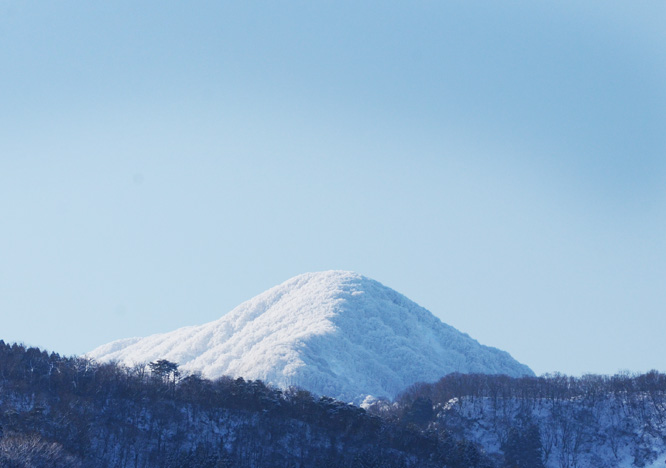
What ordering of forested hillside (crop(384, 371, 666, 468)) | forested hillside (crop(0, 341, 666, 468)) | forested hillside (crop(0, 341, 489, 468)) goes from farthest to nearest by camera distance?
forested hillside (crop(384, 371, 666, 468)) → forested hillside (crop(0, 341, 489, 468)) → forested hillside (crop(0, 341, 666, 468))

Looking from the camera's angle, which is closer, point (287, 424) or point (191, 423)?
point (191, 423)

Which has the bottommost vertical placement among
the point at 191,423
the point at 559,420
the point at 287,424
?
the point at 191,423

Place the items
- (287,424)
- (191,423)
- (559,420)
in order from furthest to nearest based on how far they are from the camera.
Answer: (559,420) → (287,424) → (191,423)

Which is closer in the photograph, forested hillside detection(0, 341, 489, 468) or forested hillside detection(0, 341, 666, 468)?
forested hillside detection(0, 341, 666, 468)

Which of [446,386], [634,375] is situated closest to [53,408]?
[446,386]

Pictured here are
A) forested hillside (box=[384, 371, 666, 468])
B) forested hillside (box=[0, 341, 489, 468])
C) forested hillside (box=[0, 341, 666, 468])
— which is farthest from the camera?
forested hillside (box=[384, 371, 666, 468])

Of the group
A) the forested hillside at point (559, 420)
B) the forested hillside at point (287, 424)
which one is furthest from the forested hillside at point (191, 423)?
the forested hillside at point (559, 420)

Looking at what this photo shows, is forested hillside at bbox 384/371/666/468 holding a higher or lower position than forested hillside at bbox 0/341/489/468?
higher

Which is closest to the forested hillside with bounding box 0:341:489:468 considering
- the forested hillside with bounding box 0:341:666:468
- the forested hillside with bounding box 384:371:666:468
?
the forested hillside with bounding box 0:341:666:468

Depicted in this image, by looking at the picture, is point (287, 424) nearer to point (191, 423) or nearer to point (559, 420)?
point (191, 423)

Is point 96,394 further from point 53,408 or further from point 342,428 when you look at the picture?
point 342,428

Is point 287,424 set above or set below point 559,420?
below

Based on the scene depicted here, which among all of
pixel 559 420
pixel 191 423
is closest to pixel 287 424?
pixel 191 423

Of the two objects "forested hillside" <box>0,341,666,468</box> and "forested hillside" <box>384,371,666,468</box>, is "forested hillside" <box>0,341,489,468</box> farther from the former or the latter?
"forested hillside" <box>384,371,666,468</box>
